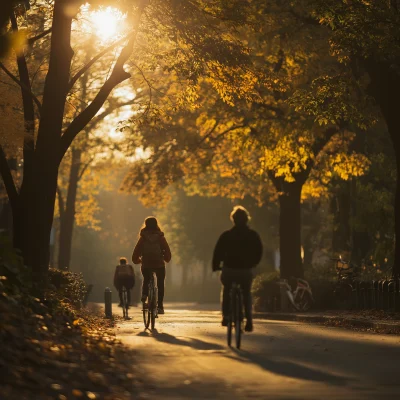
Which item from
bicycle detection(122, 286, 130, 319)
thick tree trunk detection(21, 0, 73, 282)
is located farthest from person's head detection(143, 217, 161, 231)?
bicycle detection(122, 286, 130, 319)

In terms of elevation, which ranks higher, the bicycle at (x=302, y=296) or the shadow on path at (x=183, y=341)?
the bicycle at (x=302, y=296)

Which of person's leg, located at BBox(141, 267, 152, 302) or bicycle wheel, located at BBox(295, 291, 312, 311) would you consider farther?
bicycle wheel, located at BBox(295, 291, 312, 311)

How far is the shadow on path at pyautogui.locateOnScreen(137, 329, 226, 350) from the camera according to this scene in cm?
1444

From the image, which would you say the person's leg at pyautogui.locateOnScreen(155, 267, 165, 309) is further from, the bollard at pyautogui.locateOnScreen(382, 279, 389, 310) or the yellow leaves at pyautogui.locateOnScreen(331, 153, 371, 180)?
the yellow leaves at pyautogui.locateOnScreen(331, 153, 371, 180)

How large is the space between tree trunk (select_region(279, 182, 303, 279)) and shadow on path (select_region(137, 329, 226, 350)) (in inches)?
683

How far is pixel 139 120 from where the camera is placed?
23.0 m

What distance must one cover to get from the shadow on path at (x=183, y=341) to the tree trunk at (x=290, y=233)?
17.4 metres

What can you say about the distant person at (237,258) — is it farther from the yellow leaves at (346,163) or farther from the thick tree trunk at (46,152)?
the yellow leaves at (346,163)

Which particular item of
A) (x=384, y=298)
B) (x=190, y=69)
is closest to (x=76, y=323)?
(x=190, y=69)

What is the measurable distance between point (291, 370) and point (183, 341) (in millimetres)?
4452

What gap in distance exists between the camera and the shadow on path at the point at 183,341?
47.4 ft

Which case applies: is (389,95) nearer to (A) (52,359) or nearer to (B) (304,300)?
(B) (304,300)

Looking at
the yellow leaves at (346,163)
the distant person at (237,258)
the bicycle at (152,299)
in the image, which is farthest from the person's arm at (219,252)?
the yellow leaves at (346,163)

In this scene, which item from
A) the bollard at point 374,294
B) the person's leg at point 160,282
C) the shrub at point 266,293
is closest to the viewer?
the person's leg at point 160,282
